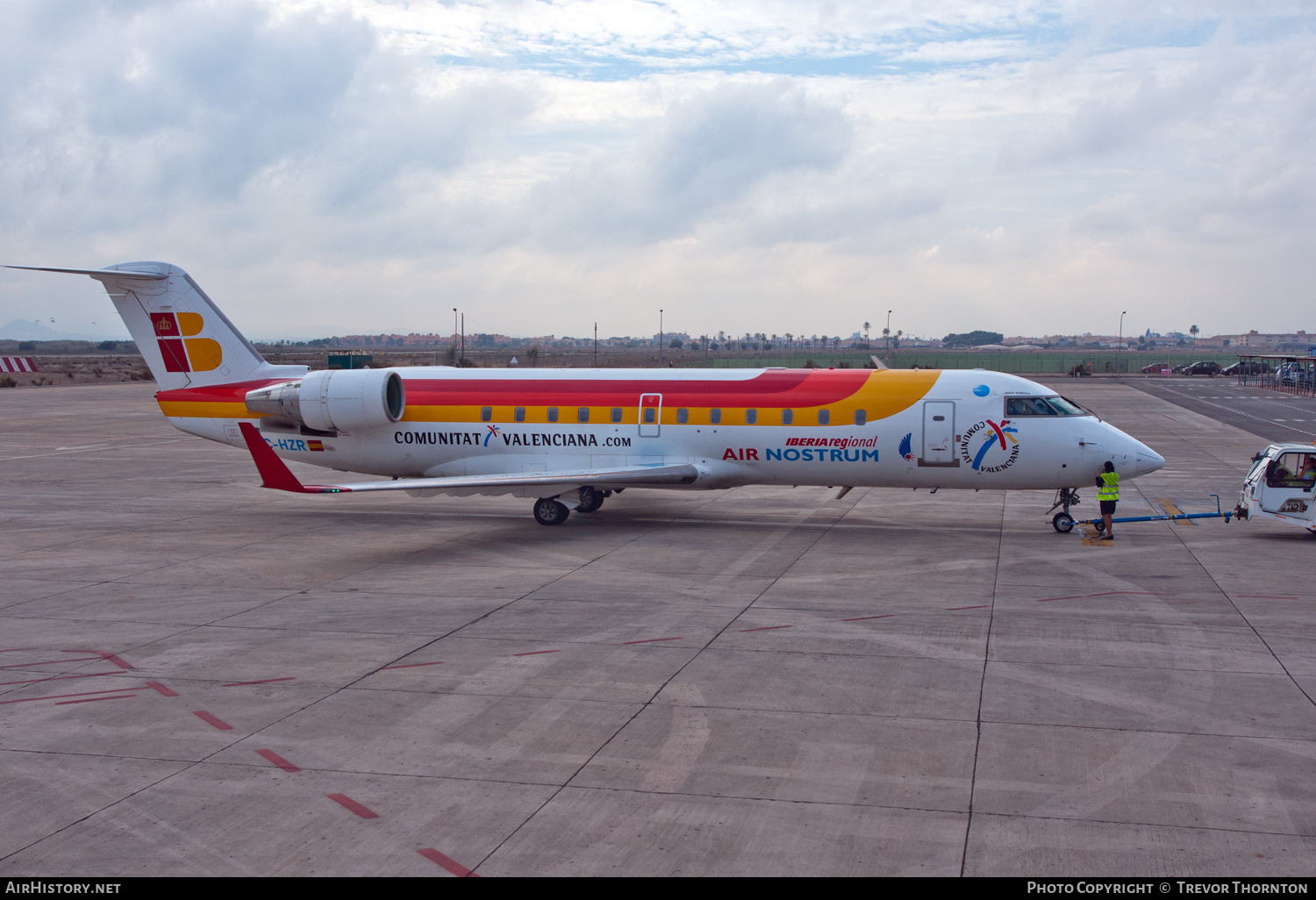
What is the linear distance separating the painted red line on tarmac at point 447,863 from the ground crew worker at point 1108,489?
15.6 metres

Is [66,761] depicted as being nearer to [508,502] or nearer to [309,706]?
[309,706]

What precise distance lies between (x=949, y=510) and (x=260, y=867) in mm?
19007

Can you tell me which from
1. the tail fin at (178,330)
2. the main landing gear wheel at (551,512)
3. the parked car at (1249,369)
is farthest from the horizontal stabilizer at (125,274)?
the parked car at (1249,369)

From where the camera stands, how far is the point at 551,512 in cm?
2116

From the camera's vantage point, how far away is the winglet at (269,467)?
17.1 meters

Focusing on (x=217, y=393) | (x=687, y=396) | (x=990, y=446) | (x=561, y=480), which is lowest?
(x=561, y=480)

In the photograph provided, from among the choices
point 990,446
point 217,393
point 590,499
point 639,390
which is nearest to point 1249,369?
point 990,446

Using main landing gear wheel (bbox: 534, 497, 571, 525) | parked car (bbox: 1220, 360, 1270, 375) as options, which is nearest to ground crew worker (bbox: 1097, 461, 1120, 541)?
main landing gear wheel (bbox: 534, 497, 571, 525)

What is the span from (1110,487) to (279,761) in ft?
52.4

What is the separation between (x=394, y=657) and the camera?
39.5ft

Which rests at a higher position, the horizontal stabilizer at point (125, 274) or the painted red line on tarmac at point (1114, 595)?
the horizontal stabilizer at point (125, 274)

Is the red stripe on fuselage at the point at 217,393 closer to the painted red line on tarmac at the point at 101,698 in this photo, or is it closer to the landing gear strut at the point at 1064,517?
the painted red line on tarmac at the point at 101,698

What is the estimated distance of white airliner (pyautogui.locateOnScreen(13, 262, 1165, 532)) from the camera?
64.5 ft

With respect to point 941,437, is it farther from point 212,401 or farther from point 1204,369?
point 1204,369
